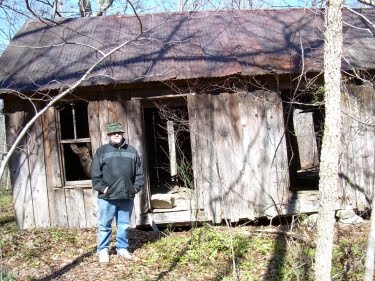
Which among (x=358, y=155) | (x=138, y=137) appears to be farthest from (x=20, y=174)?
(x=358, y=155)

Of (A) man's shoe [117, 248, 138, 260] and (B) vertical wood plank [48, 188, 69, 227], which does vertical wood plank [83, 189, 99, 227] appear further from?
(A) man's shoe [117, 248, 138, 260]

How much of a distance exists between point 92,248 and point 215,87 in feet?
11.6

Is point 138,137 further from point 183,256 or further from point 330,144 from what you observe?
point 330,144

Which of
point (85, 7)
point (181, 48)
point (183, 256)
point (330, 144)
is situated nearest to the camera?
point (330, 144)

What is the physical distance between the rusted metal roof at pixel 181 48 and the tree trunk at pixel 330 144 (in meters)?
3.11

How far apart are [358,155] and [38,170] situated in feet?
20.0

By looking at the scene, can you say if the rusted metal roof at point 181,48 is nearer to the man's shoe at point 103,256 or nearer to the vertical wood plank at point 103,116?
the vertical wood plank at point 103,116

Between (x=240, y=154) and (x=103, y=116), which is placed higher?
(x=103, y=116)

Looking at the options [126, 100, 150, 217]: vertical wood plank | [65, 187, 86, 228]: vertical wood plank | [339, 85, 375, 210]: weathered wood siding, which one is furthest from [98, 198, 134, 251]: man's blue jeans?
[339, 85, 375, 210]: weathered wood siding

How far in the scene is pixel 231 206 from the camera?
8.17 meters

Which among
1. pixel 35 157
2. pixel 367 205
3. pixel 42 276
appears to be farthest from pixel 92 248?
pixel 367 205

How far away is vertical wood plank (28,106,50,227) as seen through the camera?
824 centimetres

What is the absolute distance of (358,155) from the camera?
842 cm

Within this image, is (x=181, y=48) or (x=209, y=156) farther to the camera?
(x=181, y=48)
